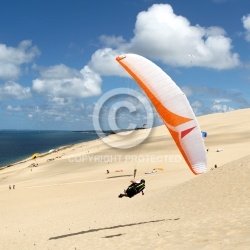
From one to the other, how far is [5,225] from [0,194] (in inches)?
549

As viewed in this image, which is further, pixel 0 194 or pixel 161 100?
pixel 0 194

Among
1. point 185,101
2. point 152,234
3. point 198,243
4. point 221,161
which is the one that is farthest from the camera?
point 221,161

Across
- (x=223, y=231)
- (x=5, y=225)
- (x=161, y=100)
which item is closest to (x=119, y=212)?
(x=5, y=225)

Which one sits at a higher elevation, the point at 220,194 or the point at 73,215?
the point at 220,194

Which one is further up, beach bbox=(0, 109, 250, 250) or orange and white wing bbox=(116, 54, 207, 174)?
orange and white wing bbox=(116, 54, 207, 174)

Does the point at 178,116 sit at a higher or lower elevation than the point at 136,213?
higher

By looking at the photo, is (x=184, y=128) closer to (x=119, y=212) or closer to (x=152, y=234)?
(x=152, y=234)

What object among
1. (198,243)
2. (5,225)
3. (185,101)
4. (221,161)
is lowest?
(5,225)

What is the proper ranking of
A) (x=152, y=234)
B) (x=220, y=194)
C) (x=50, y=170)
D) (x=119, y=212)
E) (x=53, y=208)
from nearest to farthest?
(x=152, y=234), (x=220, y=194), (x=119, y=212), (x=53, y=208), (x=50, y=170)

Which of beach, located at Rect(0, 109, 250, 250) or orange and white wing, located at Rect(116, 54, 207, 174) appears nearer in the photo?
beach, located at Rect(0, 109, 250, 250)

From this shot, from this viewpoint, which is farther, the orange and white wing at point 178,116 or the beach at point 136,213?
the orange and white wing at point 178,116

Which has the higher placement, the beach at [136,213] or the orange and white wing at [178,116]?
the orange and white wing at [178,116]

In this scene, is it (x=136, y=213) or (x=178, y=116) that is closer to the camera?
(x=178, y=116)

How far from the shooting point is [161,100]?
15195mm
